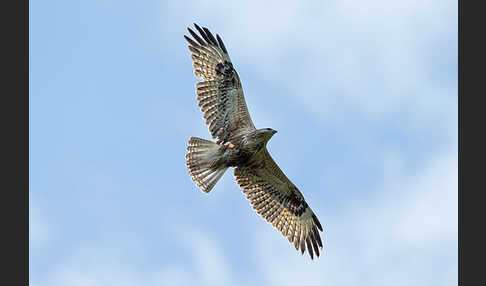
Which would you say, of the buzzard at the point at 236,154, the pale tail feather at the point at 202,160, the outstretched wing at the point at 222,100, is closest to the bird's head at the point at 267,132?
the buzzard at the point at 236,154

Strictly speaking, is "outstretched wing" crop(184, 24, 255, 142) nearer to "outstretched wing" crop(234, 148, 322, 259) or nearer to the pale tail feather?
the pale tail feather

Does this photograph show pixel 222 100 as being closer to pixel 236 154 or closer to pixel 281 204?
pixel 236 154

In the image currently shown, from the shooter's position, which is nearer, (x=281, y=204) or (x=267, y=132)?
(x=267, y=132)

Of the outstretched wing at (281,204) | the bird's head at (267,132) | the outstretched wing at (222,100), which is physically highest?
the outstretched wing at (222,100)

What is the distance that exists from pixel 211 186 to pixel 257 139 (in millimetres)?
1235

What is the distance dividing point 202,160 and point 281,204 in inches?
90.7

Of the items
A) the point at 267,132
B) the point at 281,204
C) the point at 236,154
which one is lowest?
the point at 281,204

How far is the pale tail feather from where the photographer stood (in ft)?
52.0

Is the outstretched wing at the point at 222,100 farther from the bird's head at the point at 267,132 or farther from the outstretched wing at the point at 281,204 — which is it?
the outstretched wing at the point at 281,204

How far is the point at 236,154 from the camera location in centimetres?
1597

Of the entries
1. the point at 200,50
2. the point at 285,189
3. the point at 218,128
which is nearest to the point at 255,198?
the point at 285,189

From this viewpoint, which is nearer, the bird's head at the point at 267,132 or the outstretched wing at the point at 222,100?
the bird's head at the point at 267,132

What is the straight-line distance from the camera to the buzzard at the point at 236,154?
15.9 m

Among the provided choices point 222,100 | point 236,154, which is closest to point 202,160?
point 236,154
